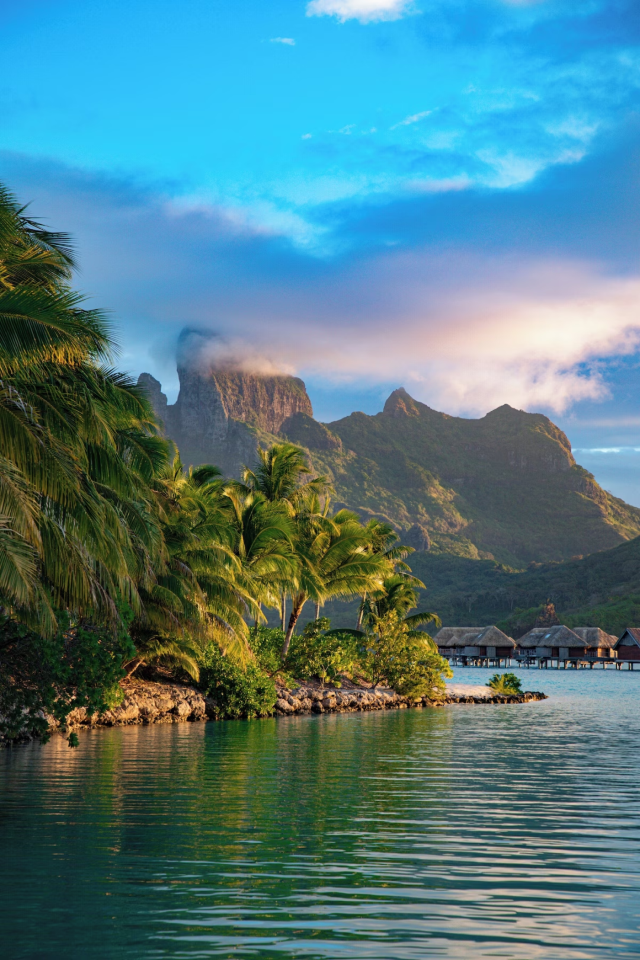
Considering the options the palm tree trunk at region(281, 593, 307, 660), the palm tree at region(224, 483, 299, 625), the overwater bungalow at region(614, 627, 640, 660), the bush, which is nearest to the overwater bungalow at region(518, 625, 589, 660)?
the overwater bungalow at region(614, 627, 640, 660)

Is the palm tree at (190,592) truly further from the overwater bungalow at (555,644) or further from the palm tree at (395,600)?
the overwater bungalow at (555,644)

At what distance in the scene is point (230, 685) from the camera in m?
28.2

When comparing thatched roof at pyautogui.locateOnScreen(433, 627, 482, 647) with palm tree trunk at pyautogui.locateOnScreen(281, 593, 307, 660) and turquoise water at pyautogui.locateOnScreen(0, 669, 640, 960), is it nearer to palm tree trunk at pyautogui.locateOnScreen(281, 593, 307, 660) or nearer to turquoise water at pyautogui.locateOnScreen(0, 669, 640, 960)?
palm tree trunk at pyautogui.locateOnScreen(281, 593, 307, 660)

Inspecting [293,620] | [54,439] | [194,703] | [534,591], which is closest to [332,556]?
[293,620]

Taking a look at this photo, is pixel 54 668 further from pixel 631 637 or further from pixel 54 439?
pixel 631 637

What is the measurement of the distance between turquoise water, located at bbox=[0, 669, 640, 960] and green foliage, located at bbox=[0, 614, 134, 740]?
43.1 inches

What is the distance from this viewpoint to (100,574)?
15.3 meters

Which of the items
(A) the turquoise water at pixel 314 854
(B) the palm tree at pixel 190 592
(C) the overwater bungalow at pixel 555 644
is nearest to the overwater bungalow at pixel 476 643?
(C) the overwater bungalow at pixel 555 644

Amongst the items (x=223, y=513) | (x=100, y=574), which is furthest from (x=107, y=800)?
(x=223, y=513)

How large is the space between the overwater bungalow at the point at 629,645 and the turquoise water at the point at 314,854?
306ft

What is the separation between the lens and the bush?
27734mm

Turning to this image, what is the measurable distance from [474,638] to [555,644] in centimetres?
1286

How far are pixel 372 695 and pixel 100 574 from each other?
22.8 metres

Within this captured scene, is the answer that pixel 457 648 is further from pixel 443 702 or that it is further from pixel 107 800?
pixel 107 800
